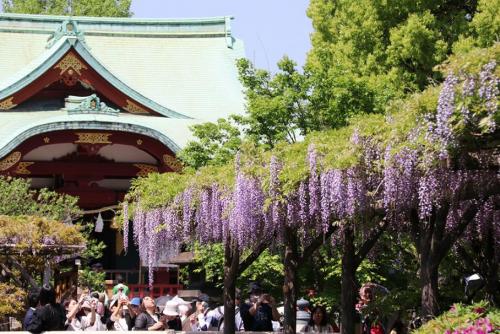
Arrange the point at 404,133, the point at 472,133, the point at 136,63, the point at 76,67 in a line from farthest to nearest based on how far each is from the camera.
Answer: the point at 136,63 → the point at 76,67 → the point at 404,133 → the point at 472,133

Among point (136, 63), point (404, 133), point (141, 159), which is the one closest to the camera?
point (404, 133)

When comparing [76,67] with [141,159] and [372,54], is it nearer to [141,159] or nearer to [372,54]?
[141,159]

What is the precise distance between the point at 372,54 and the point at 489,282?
10.9 m

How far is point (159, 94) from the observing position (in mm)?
28766

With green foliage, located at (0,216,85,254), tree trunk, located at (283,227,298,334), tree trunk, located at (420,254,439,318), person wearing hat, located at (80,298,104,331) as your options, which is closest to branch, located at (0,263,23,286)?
green foliage, located at (0,216,85,254)

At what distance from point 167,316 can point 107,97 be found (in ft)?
41.1

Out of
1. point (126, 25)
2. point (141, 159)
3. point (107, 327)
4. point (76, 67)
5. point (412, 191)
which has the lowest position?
point (107, 327)

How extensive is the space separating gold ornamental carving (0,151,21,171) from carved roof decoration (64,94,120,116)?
150 centimetres

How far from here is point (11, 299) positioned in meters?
17.2

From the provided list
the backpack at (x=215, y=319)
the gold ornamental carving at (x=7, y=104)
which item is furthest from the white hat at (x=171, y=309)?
the gold ornamental carving at (x=7, y=104)

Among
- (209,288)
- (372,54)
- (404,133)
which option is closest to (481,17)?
(372,54)

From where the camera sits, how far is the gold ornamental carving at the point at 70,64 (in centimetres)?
2561

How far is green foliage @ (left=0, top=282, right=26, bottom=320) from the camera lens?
16969 mm

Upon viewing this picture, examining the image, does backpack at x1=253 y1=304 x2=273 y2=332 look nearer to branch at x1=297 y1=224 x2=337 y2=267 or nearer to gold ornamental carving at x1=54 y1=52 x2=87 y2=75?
branch at x1=297 y1=224 x2=337 y2=267
